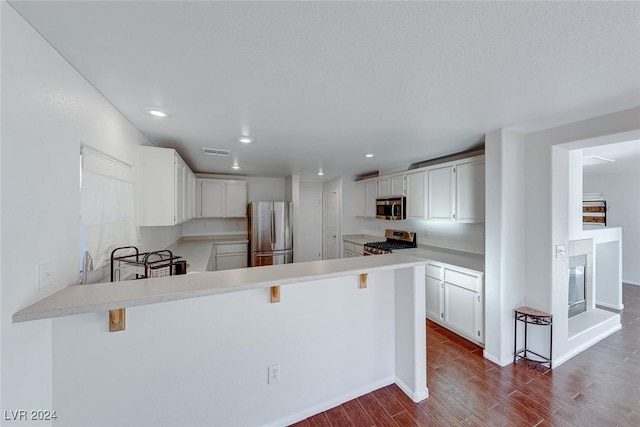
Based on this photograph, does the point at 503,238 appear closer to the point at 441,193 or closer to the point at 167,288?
the point at 441,193

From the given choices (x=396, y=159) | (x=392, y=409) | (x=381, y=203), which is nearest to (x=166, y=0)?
(x=392, y=409)

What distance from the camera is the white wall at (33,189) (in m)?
0.96

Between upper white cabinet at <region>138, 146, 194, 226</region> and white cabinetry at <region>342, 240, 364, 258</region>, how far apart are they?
11.0 feet

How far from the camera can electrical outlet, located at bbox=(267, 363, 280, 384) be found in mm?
1796

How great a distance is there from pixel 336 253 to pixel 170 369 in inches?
178

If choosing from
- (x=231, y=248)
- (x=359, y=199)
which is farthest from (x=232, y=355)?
(x=359, y=199)

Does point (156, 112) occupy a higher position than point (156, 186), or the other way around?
point (156, 112)

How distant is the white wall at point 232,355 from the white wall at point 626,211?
5.84 metres

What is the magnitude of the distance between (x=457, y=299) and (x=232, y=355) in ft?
8.80

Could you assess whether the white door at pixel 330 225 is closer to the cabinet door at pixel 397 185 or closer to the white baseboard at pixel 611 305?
Result: the cabinet door at pixel 397 185

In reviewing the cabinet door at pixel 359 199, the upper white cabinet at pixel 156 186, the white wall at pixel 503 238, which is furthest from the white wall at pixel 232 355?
the cabinet door at pixel 359 199

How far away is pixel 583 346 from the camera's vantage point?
2795 mm

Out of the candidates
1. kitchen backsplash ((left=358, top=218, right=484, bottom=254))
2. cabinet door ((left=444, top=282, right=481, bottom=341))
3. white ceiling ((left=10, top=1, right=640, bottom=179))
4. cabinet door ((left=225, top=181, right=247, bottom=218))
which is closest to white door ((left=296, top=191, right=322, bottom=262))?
cabinet door ((left=225, top=181, right=247, bottom=218))

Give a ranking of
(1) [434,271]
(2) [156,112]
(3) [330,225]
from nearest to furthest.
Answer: (2) [156,112] < (1) [434,271] < (3) [330,225]
